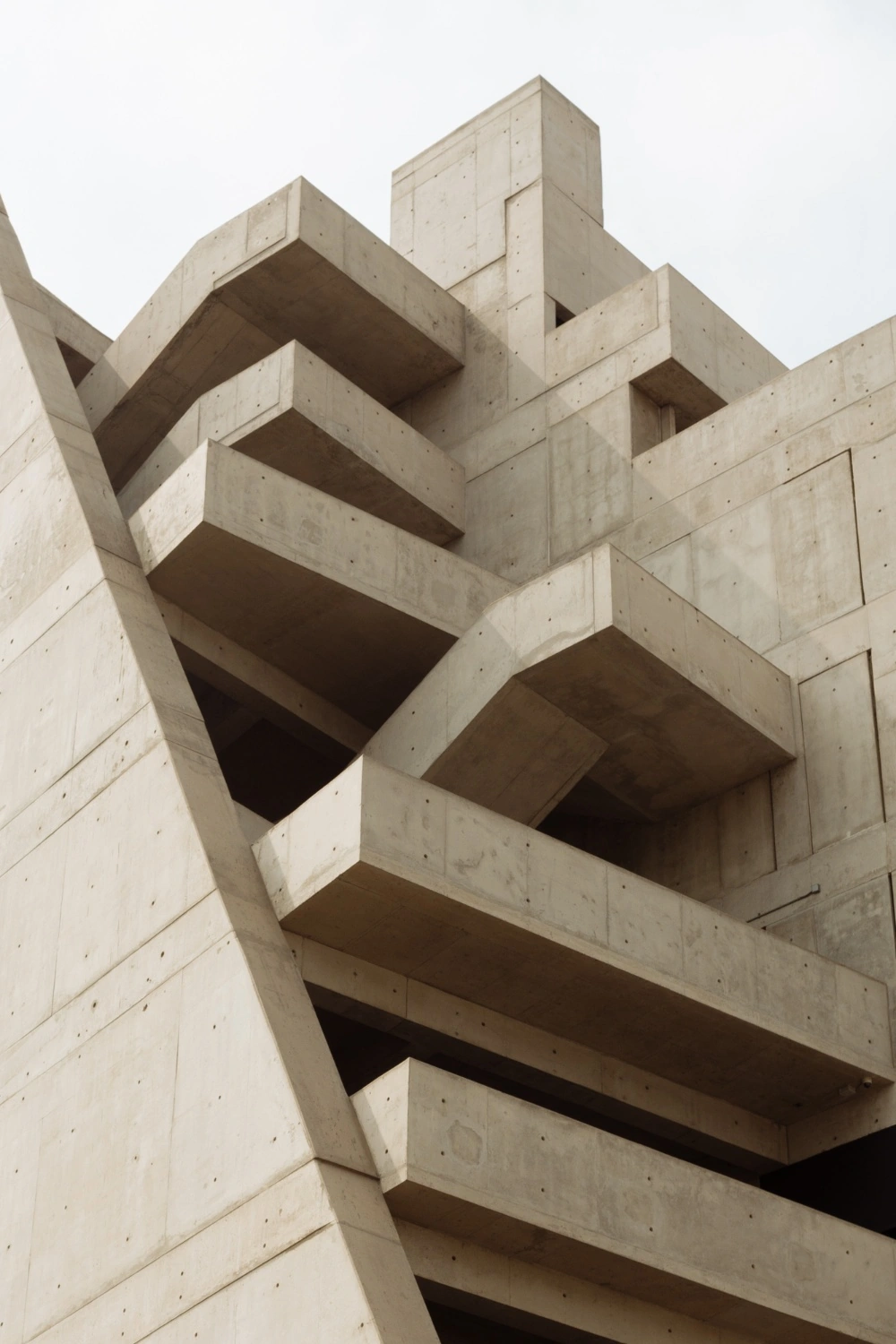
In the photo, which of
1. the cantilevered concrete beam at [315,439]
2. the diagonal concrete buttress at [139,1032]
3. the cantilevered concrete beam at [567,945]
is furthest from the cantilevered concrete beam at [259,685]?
the cantilevered concrete beam at [567,945]

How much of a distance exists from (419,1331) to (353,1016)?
4235 mm

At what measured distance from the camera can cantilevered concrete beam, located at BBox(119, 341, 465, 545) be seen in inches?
960

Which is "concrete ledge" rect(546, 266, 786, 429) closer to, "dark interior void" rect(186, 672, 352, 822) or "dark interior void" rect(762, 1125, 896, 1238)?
"dark interior void" rect(186, 672, 352, 822)

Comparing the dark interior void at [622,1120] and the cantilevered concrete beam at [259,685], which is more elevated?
the cantilevered concrete beam at [259,685]

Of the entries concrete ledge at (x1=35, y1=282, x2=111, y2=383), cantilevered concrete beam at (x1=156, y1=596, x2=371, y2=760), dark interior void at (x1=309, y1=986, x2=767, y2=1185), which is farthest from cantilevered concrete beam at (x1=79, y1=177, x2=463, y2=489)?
dark interior void at (x1=309, y1=986, x2=767, y2=1185)

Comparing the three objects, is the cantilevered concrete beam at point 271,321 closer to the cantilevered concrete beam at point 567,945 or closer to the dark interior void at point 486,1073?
the dark interior void at point 486,1073

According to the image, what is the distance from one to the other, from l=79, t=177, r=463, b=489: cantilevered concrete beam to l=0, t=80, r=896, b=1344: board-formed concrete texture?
0.07 meters

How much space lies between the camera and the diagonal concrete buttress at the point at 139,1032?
14.8 meters

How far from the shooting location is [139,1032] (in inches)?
673

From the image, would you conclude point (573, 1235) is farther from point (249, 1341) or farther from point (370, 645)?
point (370, 645)

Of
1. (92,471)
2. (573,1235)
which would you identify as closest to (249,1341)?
(573,1235)

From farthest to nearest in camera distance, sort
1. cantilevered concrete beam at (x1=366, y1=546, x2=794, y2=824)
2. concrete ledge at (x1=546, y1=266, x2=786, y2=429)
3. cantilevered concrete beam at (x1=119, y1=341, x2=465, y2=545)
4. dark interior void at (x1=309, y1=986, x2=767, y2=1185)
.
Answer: concrete ledge at (x1=546, y1=266, x2=786, y2=429)
cantilevered concrete beam at (x1=119, y1=341, x2=465, y2=545)
cantilevered concrete beam at (x1=366, y1=546, x2=794, y2=824)
dark interior void at (x1=309, y1=986, x2=767, y2=1185)

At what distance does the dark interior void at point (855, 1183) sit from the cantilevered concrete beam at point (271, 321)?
13.0 m

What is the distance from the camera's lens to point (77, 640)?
20688mm
